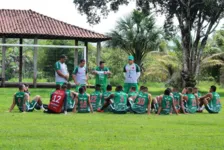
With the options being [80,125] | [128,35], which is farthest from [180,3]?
[80,125]

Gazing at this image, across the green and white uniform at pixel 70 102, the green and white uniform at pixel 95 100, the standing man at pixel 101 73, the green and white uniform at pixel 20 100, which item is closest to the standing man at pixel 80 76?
the standing man at pixel 101 73

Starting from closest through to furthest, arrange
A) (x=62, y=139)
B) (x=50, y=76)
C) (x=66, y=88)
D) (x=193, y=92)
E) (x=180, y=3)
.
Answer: (x=62, y=139)
(x=66, y=88)
(x=193, y=92)
(x=180, y=3)
(x=50, y=76)

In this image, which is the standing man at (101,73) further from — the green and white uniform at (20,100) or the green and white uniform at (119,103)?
the green and white uniform at (20,100)

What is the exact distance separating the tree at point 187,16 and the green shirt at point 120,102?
61.2 ft

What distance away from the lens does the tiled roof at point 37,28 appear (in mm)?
36375

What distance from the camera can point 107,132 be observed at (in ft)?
41.9

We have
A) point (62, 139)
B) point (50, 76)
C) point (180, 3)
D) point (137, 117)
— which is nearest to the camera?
point (62, 139)

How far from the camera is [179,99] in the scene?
63.0 feet

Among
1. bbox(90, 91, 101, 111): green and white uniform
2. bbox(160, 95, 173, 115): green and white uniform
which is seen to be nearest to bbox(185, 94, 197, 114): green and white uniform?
bbox(160, 95, 173, 115): green and white uniform

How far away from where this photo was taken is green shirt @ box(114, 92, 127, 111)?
18.4 meters

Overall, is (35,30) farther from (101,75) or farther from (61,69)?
(61,69)

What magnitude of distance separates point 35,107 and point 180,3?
20.3 metres

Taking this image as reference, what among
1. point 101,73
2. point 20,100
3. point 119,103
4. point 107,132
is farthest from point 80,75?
point 107,132

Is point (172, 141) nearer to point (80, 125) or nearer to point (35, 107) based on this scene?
point (80, 125)
